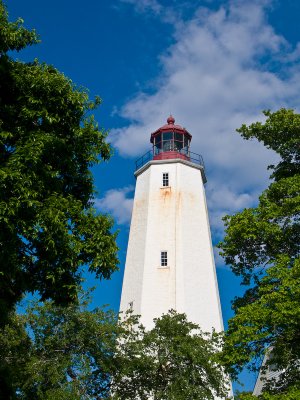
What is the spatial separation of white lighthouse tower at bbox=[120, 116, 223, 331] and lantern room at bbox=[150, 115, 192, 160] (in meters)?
0.71

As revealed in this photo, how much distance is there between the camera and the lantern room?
1497 inches

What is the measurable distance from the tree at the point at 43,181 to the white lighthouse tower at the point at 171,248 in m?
19.2

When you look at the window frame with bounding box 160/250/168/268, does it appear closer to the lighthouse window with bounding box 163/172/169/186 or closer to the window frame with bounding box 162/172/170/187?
the window frame with bounding box 162/172/170/187

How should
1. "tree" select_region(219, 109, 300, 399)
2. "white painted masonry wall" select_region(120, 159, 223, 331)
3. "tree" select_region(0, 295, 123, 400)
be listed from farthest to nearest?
1. "white painted masonry wall" select_region(120, 159, 223, 331)
2. "tree" select_region(0, 295, 123, 400)
3. "tree" select_region(219, 109, 300, 399)

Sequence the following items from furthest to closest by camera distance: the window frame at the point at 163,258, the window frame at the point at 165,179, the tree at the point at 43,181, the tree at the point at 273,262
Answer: the window frame at the point at 165,179 → the window frame at the point at 163,258 → the tree at the point at 273,262 → the tree at the point at 43,181

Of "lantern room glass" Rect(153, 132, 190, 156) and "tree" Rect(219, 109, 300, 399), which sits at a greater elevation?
"lantern room glass" Rect(153, 132, 190, 156)

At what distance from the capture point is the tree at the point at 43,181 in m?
10.2

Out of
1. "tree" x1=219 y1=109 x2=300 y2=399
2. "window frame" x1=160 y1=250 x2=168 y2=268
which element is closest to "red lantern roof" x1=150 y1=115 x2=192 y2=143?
"window frame" x1=160 y1=250 x2=168 y2=268

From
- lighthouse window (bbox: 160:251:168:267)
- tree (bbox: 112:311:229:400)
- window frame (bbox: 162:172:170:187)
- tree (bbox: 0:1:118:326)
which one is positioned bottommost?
tree (bbox: 0:1:118:326)

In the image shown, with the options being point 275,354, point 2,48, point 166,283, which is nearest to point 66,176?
point 2,48

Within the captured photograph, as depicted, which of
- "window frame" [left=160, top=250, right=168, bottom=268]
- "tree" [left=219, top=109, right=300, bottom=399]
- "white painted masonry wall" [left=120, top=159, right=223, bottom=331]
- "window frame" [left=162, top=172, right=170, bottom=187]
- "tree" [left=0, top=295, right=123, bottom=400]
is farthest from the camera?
"window frame" [left=162, top=172, right=170, bottom=187]

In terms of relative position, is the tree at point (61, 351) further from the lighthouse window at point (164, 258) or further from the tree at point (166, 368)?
the lighthouse window at point (164, 258)

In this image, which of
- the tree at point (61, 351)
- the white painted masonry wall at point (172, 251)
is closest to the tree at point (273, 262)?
the tree at point (61, 351)

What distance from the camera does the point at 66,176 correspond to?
12359mm
